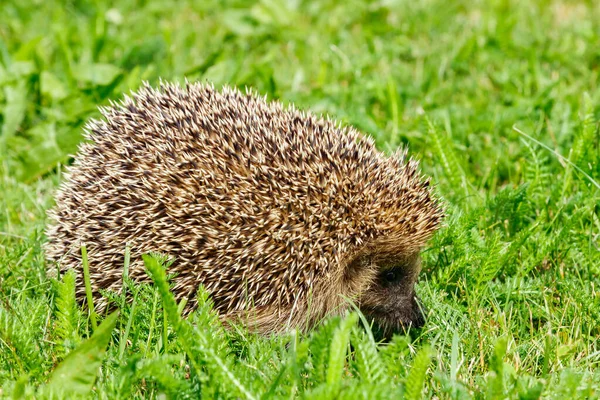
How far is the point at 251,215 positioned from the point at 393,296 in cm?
108

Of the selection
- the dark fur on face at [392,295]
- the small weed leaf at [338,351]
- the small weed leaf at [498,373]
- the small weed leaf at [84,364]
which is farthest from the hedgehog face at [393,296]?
the small weed leaf at [84,364]

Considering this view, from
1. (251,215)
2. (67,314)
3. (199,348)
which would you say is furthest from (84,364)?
(251,215)

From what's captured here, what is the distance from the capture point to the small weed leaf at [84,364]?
12.5 feet

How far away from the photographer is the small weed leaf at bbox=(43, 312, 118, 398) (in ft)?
12.5

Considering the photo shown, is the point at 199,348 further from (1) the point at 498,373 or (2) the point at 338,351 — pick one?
(1) the point at 498,373

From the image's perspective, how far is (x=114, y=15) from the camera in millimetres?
9148

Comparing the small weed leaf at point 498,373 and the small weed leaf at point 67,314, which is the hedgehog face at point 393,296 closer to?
the small weed leaf at point 498,373

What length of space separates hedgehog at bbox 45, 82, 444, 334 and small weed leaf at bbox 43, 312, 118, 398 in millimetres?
744

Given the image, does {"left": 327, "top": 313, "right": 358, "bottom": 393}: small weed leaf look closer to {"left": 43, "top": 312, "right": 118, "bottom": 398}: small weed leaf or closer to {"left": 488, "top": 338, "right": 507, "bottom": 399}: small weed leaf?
{"left": 488, "top": 338, "right": 507, "bottom": 399}: small weed leaf

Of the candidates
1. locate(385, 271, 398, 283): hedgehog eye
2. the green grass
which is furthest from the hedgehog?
the green grass

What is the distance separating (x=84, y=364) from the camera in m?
3.83

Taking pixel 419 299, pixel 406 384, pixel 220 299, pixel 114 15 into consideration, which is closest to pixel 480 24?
pixel 114 15

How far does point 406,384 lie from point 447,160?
2525 millimetres

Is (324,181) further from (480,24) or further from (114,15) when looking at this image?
(114,15)
